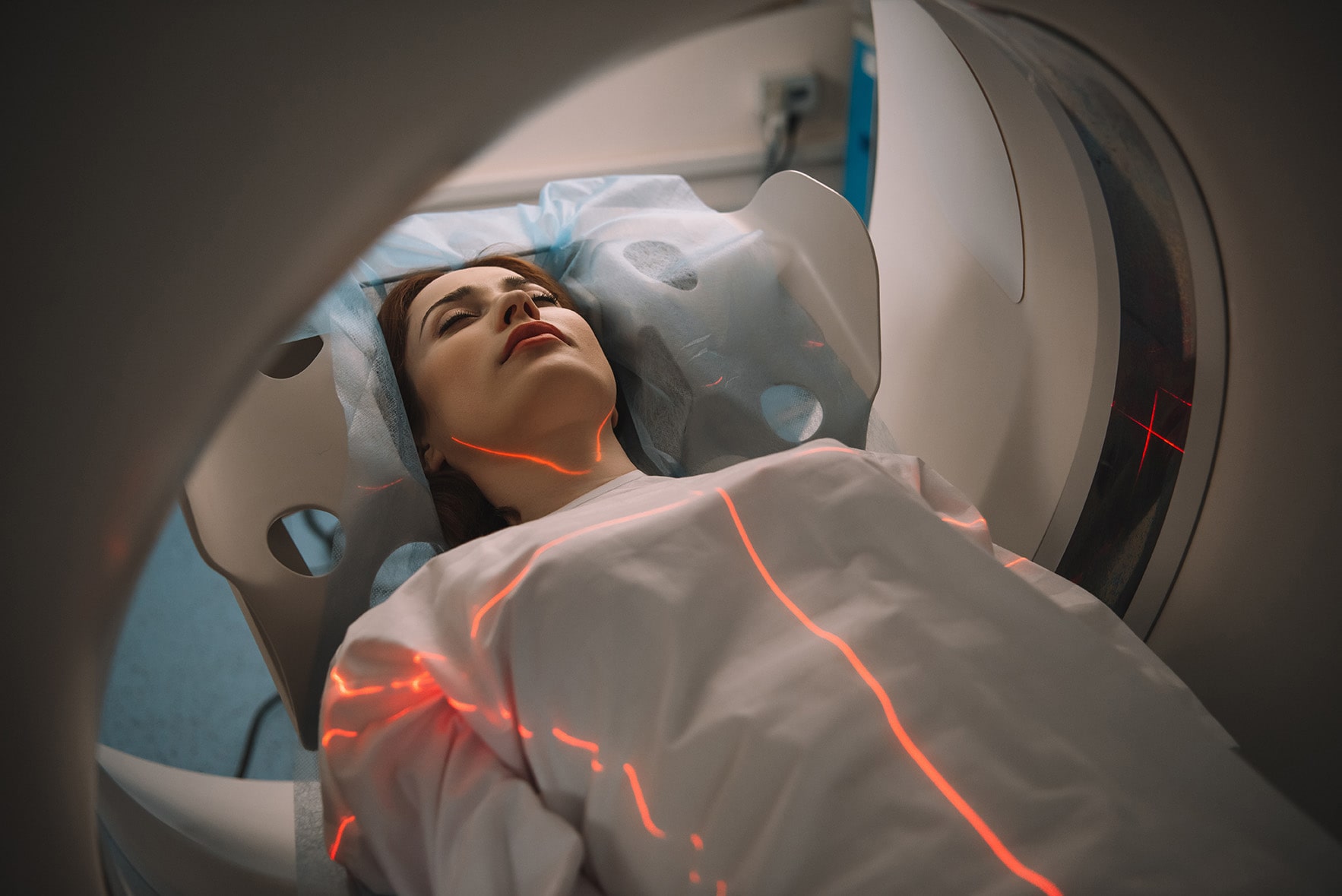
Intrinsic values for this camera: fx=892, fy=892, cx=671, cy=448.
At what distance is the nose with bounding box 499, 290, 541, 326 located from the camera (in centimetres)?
116

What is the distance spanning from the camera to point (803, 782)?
2.31 feet

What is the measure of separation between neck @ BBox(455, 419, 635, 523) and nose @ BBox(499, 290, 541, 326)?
0.53ft

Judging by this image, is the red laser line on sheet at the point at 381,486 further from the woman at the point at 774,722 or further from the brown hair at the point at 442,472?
the woman at the point at 774,722

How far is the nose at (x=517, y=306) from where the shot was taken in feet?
3.82

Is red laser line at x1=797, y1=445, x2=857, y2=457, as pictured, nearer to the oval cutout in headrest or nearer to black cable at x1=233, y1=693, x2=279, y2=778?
the oval cutout in headrest

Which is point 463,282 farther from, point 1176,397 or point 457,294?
point 1176,397

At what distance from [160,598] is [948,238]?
1913mm

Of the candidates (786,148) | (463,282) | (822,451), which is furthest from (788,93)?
(822,451)

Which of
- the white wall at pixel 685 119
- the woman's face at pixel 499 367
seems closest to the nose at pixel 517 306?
the woman's face at pixel 499 367

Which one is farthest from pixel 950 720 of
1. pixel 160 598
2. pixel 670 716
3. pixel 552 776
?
pixel 160 598

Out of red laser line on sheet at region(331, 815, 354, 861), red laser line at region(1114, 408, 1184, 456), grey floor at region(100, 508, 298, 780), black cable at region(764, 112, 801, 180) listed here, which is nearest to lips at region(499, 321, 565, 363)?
red laser line on sheet at region(331, 815, 354, 861)

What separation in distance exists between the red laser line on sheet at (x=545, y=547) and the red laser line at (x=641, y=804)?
19 cm

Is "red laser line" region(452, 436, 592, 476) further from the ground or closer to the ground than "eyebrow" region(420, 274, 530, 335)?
closer to the ground

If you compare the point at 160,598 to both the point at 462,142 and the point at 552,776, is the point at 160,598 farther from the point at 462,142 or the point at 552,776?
the point at 462,142
